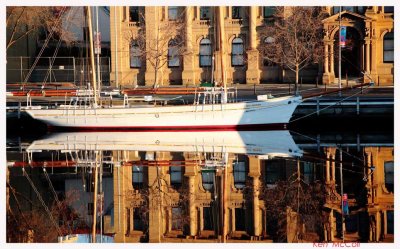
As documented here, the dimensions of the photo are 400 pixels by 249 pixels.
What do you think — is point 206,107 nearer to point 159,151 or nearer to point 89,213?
point 159,151

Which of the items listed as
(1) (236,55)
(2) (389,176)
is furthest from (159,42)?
(2) (389,176)

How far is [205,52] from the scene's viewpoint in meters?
79.1

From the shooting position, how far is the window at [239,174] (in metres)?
37.5

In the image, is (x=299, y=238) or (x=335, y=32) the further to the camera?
(x=335, y=32)

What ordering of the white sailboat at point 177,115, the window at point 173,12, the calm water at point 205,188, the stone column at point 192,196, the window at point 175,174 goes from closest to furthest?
1. the calm water at point 205,188
2. the stone column at point 192,196
3. the window at point 175,174
4. the white sailboat at point 177,115
5. the window at point 173,12

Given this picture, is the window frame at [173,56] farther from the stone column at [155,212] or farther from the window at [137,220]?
the window at [137,220]

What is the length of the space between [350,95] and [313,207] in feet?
102

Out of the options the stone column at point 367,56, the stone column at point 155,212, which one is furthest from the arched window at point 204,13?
the stone column at point 155,212

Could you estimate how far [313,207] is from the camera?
1280 inches

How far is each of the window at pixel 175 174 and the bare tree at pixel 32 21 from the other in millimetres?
30658

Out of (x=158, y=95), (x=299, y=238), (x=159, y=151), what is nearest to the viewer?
(x=299, y=238)

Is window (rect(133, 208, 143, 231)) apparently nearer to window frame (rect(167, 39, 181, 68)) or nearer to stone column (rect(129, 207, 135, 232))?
stone column (rect(129, 207, 135, 232))
